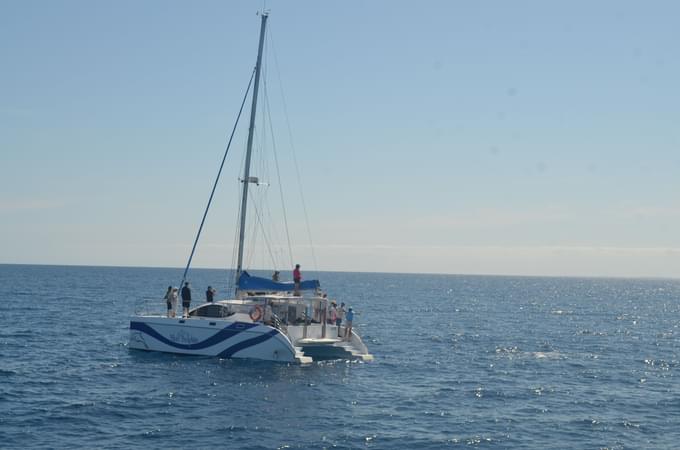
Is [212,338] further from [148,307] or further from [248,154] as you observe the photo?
[148,307]

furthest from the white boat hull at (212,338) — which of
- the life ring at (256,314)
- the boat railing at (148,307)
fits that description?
the boat railing at (148,307)

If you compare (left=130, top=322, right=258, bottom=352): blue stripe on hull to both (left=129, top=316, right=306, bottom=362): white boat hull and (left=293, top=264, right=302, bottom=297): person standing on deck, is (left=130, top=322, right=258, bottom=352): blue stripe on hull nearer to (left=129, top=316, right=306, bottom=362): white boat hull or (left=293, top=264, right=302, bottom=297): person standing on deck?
(left=129, top=316, right=306, bottom=362): white boat hull

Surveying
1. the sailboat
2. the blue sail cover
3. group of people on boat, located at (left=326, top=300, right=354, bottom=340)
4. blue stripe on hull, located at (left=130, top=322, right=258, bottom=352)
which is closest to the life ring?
the sailboat

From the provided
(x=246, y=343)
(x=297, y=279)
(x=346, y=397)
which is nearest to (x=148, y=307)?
(x=297, y=279)

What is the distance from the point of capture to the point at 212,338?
3334 centimetres

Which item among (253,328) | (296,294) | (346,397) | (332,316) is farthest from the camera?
(296,294)

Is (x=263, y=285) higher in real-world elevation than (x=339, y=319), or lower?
higher

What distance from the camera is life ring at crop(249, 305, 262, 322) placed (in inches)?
1296

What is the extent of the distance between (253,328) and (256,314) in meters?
0.65

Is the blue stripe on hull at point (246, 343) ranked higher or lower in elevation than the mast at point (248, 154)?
lower

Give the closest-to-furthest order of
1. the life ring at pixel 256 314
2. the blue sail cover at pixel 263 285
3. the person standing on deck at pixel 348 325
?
1. the life ring at pixel 256 314
2. the person standing on deck at pixel 348 325
3. the blue sail cover at pixel 263 285

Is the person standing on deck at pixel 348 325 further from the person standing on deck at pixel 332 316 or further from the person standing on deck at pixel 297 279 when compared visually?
the person standing on deck at pixel 297 279

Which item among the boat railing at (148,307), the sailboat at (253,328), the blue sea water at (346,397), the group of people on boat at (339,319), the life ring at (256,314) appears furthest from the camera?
the boat railing at (148,307)

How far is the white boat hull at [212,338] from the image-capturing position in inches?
1268
